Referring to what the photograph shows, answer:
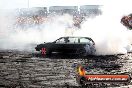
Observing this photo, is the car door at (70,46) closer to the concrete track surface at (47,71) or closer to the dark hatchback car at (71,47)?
the dark hatchback car at (71,47)

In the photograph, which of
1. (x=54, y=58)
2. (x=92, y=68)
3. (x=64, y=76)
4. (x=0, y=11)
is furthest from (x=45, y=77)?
(x=0, y=11)

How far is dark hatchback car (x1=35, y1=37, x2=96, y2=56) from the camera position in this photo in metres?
18.9

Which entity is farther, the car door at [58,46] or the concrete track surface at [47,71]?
the car door at [58,46]

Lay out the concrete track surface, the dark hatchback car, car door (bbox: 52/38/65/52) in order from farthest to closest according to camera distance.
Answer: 1. car door (bbox: 52/38/65/52)
2. the dark hatchback car
3. the concrete track surface

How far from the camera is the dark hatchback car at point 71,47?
62.0 feet

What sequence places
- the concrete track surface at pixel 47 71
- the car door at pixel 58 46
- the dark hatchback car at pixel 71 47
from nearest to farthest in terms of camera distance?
the concrete track surface at pixel 47 71 → the dark hatchback car at pixel 71 47 → the car door at pixel 58 46

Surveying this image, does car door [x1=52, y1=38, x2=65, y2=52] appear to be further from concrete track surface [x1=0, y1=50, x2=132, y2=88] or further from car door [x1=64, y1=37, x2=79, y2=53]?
concrete track surface [x1=0, y1=50, x2=132, y2=88]

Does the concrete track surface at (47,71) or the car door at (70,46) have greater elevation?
the car door at (70,46)

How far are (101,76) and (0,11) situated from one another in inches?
1315

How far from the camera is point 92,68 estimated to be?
1430 cm

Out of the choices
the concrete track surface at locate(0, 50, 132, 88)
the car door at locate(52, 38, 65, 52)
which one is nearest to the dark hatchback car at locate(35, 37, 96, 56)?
the car door at locate(52, 38, 65, 52)

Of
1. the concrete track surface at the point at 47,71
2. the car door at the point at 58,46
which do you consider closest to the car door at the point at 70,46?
the car door at the point at 58,46

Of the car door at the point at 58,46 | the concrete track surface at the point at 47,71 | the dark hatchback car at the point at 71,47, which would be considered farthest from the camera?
the car door at the point at 58,46

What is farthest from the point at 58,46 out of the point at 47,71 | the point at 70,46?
the point at 47,71
